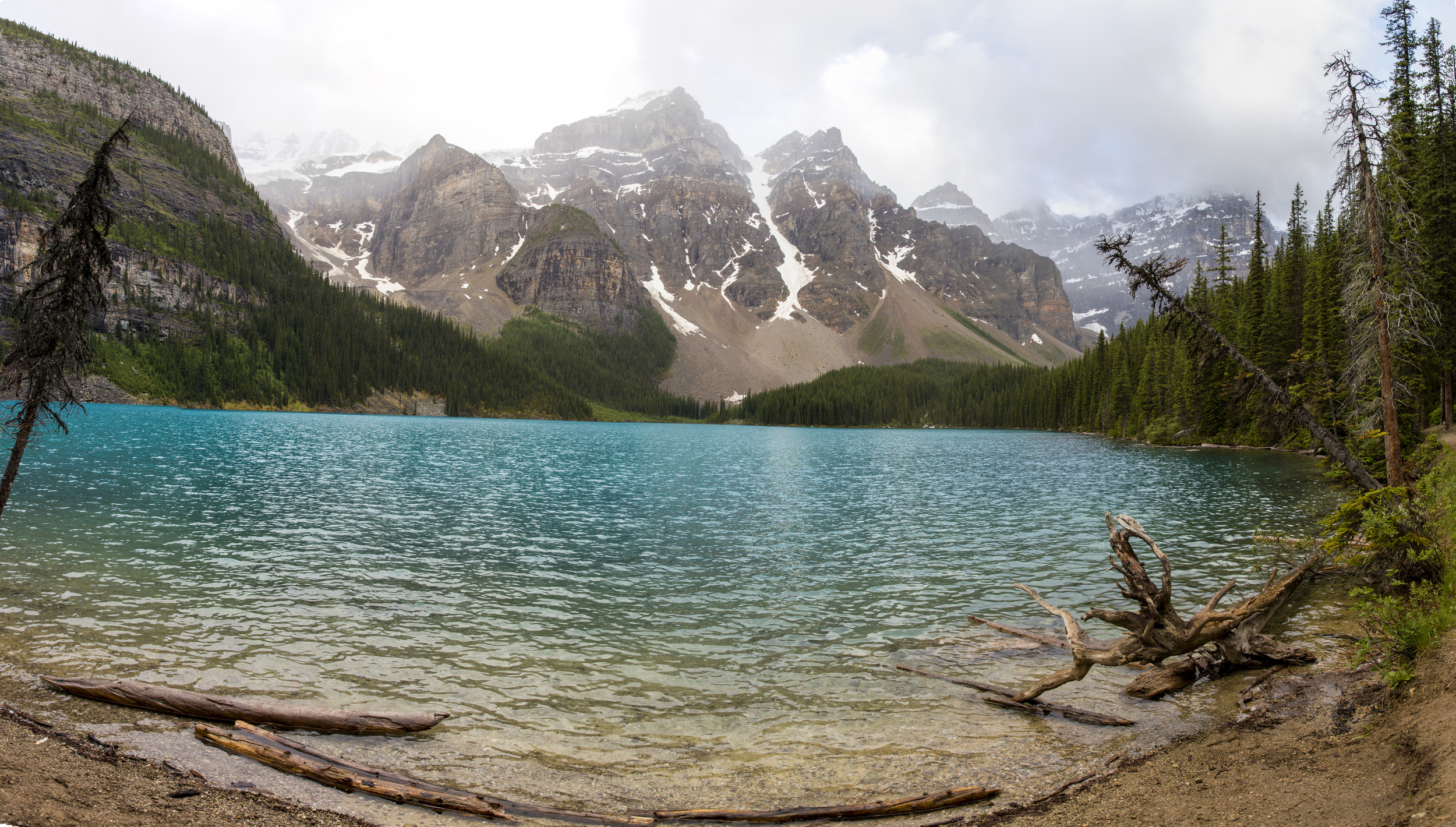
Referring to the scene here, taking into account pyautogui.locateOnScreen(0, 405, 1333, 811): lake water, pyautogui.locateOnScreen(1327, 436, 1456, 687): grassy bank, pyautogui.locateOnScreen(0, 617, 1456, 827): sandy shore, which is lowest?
pyautogui.locateOnScreen(0, 405, 1333, 811): lake water

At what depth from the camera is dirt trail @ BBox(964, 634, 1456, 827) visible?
23.9 ft

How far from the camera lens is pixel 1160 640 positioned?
13.6 m

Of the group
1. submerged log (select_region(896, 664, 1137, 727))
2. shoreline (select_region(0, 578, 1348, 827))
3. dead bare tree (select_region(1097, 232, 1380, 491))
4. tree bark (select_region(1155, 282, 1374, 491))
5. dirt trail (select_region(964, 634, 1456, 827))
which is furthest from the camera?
dead bare tree (select_region(1097, 232, 1380, 491))

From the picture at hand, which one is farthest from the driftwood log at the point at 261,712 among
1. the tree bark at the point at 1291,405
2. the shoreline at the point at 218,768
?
the tree bark at the point at 1291,405

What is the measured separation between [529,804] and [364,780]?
2.32 m

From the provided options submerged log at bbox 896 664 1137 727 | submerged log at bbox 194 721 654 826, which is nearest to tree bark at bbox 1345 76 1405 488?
submerged log at bbox 896 664 1137 727

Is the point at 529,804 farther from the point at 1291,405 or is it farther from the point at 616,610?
the point at 1291,405

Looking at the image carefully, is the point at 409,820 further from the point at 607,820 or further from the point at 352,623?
the point at 352,623

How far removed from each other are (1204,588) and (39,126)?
10989 inches

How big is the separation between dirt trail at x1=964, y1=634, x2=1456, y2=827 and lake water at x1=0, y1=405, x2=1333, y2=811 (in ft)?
4.26

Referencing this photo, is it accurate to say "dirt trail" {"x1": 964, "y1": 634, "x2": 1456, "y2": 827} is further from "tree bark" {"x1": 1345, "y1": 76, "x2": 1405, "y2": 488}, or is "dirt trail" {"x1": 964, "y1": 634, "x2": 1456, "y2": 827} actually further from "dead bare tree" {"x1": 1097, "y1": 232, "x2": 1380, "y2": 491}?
"dead bare tree" {"x1": 1097, "y1": 232, "x2": 1380, "y2": 491}

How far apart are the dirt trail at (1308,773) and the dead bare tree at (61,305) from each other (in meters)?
23.7

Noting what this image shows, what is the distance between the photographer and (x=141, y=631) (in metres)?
15.3

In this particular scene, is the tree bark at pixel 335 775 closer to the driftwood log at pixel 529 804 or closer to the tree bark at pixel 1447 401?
the driftwood log at pixel 529 804
